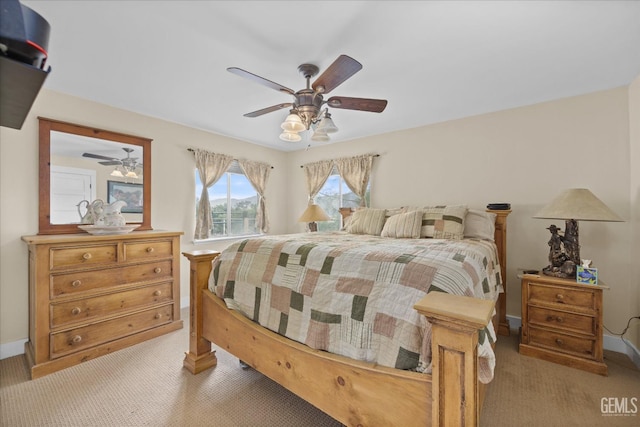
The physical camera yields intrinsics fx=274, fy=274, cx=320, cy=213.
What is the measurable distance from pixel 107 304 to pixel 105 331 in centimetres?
23

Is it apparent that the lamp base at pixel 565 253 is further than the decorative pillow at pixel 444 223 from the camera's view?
No

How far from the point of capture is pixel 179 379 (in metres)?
2.03

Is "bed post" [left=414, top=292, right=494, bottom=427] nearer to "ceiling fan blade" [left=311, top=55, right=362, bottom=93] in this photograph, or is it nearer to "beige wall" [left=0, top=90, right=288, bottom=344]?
"ceiling fan blade" [left=311, top=55, right=362, bottom=93]

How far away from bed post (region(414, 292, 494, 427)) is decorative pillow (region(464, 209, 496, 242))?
1944 millimetres

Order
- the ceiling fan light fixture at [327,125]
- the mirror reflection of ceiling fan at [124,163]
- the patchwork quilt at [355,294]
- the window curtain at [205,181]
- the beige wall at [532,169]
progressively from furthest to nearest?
the window curtain at [205,181]
the mirror reflection of ceiling fan at [124,163]
the beige wall at [532,169]
the ceiling fan light fixture at [327,125]
the patchwork quilt at [355,294]

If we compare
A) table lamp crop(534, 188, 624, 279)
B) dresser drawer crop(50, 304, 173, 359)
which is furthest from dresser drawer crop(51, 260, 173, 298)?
table lamp crop(534, 188, 624, 279)

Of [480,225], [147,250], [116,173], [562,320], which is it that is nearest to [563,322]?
[562,320]

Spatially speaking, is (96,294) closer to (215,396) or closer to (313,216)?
(215,396)

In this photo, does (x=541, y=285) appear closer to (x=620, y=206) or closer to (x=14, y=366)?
(x=620, y=206)

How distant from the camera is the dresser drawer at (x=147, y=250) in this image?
2582 mm

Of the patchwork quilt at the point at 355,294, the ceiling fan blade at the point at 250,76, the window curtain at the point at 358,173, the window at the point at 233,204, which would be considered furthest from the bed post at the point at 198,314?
the window curtain at the point at 358,173

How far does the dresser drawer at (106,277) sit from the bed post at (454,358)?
269 cm

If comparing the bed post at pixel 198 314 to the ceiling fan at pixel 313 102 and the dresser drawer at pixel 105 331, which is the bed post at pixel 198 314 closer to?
the dresser drawer at pixel 105 331

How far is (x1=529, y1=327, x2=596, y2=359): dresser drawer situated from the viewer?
213 centimetres
